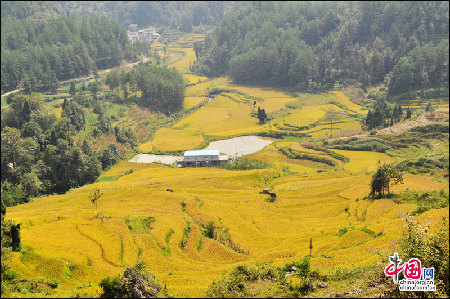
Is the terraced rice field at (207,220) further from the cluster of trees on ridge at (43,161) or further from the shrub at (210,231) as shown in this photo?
the cluster of trees on ridge at (43,161)

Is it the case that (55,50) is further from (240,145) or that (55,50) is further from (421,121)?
(421,121)

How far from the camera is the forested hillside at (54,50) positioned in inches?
5133

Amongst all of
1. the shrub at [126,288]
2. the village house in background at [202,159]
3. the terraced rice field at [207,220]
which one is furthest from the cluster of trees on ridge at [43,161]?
the shrub at [126,288]

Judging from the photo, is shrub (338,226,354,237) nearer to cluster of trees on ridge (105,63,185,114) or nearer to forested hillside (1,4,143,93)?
cluster of trees on ridge (105,63,185,114)

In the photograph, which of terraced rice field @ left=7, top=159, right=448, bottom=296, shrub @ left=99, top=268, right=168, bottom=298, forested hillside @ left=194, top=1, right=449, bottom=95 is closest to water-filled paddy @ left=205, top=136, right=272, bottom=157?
terraced rice field @ left=7, top=159, right=448, bottom=296

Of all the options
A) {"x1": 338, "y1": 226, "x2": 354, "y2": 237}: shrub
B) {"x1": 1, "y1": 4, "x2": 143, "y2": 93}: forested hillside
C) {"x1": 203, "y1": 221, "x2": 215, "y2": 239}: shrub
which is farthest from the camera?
{"x1": 1, "y1": 4, "x2": 143, "y2": 93}: forested hillside

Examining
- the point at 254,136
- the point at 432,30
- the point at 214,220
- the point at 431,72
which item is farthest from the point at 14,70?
the point at 432,30

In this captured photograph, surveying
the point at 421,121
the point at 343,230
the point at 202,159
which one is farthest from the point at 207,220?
the point at 421,121

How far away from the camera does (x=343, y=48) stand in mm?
162500

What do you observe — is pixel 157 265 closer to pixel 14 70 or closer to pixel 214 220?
pixel 214 220

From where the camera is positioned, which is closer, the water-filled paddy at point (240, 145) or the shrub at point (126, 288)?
the shrub at point (126, 288)

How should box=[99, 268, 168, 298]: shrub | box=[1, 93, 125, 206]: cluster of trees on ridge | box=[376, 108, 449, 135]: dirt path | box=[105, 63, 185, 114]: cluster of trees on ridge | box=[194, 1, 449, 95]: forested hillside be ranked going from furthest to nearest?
box=[105, 63, 185, 114]: cluster of trees on ridge < box=[194, 1, 449, 95]: forested hillside < box=[376, 108, 449, 135]: dirt path < box=[1, 93, 125, 206]: cluster of trees on ridge < box=[99, 268, 168, 298]: shrub

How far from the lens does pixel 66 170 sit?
8000cm

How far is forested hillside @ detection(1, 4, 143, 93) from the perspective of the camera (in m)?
130
